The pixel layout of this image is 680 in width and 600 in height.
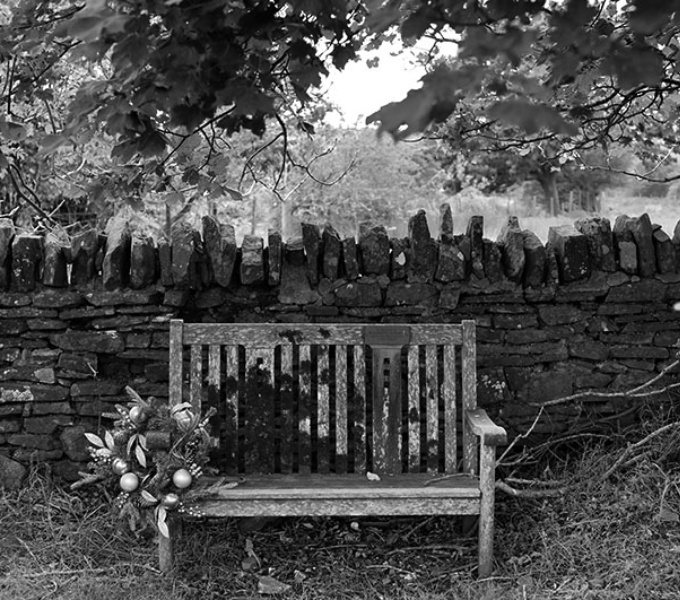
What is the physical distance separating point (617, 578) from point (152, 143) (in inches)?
98.8

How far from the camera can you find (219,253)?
3.96 metres

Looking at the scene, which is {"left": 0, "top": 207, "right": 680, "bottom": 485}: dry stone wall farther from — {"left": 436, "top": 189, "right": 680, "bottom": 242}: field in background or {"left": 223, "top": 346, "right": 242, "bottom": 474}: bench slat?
{"left": 436, "top": 189, "right": 680, "bottom": 242}: field in background

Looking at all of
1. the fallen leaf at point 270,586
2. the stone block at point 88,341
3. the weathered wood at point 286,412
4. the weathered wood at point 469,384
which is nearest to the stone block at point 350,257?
the weathered wood at point 286,412

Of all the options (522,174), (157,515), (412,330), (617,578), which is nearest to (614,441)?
(617,578)

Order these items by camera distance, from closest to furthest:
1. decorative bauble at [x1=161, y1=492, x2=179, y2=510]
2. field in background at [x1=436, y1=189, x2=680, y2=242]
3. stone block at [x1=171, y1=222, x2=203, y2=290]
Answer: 1. decorative bauble at [x1=161, y1=492, x2=179, y2=510]
2. stone block at [x1=171, y1=222, x2=203, y2=290]
3. field in background at [x1=436, y1=189, x2=680, y2=242]

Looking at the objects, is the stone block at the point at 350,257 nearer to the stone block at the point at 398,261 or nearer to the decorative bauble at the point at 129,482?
the stone block at the point at 398,261

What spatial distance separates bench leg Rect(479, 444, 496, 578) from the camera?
11.2 feet

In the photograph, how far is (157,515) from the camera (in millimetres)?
3283

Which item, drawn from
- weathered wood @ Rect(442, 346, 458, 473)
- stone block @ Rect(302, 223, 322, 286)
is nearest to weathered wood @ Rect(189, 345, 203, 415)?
stone block @ Rect(302, 223, 322, 286)

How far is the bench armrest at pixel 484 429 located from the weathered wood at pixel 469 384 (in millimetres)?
51

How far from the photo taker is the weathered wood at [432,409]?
3766 mm

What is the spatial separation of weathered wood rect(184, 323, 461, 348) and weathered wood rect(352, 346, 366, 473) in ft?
0.28

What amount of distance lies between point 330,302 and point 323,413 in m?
0.61

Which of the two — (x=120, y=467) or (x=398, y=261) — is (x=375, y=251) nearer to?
(x=398, y=261)
